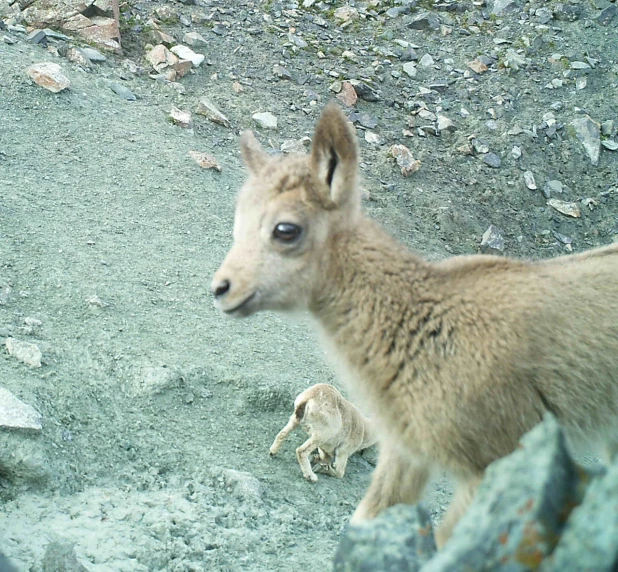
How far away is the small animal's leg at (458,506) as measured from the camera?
5668 mm

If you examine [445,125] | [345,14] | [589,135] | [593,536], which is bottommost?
[445,125]

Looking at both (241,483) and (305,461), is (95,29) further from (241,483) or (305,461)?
(241,483)

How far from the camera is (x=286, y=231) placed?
5.92m

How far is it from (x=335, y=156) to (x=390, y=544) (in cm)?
271

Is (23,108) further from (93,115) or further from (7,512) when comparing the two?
(7,512)

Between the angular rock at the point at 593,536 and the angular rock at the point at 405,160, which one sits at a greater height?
the angular rock at the point at 593,536

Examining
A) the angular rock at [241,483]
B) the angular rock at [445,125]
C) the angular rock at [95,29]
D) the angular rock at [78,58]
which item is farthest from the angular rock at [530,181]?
the angular rock at [241,483]

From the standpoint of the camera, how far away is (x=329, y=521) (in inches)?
317

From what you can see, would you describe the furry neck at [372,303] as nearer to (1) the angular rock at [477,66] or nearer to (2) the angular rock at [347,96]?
(2) the angular rock at [347,96]

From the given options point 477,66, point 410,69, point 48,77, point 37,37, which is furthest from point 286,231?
point 477,66

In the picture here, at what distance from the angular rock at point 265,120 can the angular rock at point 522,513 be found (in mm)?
12423

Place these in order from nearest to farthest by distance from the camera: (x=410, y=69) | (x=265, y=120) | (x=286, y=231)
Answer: (x=286, y=231)
(x=265, y=120)
(x=410, y=69)

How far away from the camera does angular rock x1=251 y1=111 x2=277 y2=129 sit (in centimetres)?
1562

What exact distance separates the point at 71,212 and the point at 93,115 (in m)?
2.84
